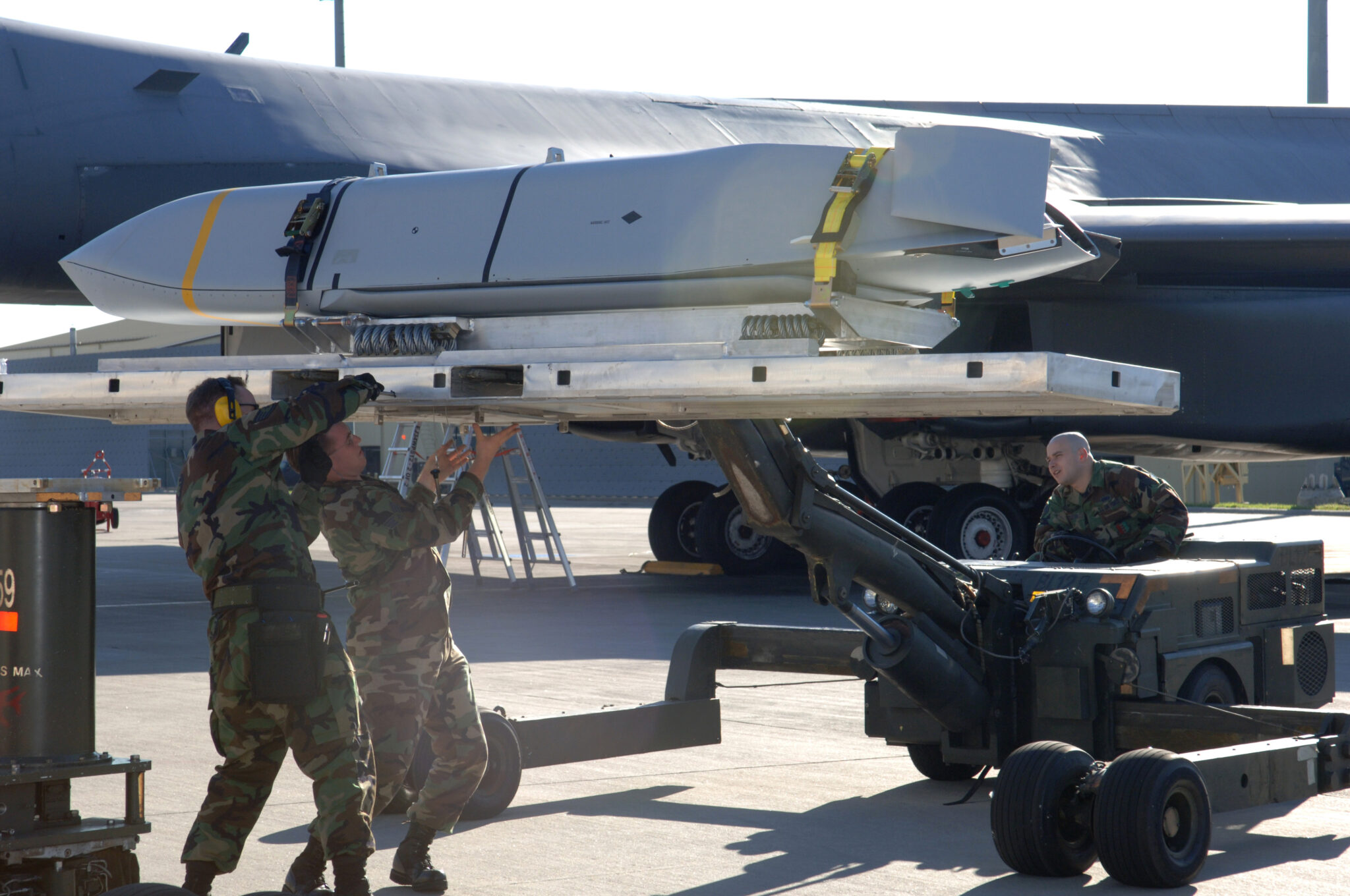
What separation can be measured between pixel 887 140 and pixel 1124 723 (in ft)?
47.7

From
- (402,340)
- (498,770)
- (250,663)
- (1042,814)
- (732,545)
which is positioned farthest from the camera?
(732,545)

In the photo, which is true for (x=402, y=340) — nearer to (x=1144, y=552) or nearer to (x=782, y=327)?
(x=782, y=327)

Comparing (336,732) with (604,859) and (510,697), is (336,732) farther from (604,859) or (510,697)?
(510,697)

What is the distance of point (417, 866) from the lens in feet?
16.6

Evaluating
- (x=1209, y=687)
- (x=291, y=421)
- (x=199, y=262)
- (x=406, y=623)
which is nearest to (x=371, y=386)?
(x=291, y=421)

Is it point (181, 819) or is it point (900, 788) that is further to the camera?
point (900, 788)

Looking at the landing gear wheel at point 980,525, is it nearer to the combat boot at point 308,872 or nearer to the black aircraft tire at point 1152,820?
the black aircraft tire at point 1152,820

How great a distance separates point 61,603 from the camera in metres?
3.74

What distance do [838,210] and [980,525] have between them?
899 cm

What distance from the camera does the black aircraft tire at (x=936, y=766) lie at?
679 cm

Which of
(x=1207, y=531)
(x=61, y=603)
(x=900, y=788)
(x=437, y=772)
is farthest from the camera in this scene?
(x=1207, y=531)

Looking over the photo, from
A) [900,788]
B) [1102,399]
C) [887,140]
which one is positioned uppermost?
[887,140]

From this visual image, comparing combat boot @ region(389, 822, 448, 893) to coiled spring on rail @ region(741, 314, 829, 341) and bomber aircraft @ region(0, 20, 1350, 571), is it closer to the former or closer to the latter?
coiled spring on rail @ region(741, 314, 829, 341)

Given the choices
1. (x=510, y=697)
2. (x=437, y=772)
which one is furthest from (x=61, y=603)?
(x=510, y=697)
